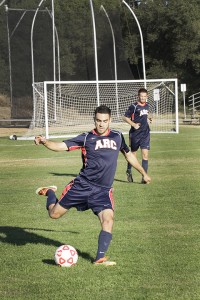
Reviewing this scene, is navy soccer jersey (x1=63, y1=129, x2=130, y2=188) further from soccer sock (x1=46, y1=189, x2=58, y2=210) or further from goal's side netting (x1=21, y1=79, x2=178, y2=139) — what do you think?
goal's side netting (x1=21, y1=79, x2=178, y2=139)

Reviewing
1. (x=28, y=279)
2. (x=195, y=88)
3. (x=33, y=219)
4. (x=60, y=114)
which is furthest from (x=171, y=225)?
(x=195, y=88)

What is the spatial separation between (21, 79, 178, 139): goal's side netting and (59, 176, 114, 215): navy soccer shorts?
78.6 ft

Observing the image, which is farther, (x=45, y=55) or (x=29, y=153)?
(x=45, y=55)

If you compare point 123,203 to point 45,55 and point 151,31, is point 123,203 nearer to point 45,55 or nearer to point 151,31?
point 45,55

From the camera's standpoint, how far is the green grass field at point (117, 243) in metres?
6.76

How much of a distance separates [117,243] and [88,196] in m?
1.11

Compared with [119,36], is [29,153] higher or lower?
lower

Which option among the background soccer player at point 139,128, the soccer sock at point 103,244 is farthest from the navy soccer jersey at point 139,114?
the soccer sock at point 103,244

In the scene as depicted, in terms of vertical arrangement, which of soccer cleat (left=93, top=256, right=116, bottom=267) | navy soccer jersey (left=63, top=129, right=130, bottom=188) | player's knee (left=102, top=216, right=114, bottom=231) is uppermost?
navy soccer jersey (left=63, top=129, right=130, bottom=188)

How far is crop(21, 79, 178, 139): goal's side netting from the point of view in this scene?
33.5 meters

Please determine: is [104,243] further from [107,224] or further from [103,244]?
[107,224]

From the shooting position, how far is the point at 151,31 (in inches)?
2485

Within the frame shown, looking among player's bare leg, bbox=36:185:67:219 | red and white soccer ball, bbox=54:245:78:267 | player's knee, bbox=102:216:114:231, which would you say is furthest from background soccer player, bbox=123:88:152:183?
red and white soccer ball, bbox=54:245:78:267

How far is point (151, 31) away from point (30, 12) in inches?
942
